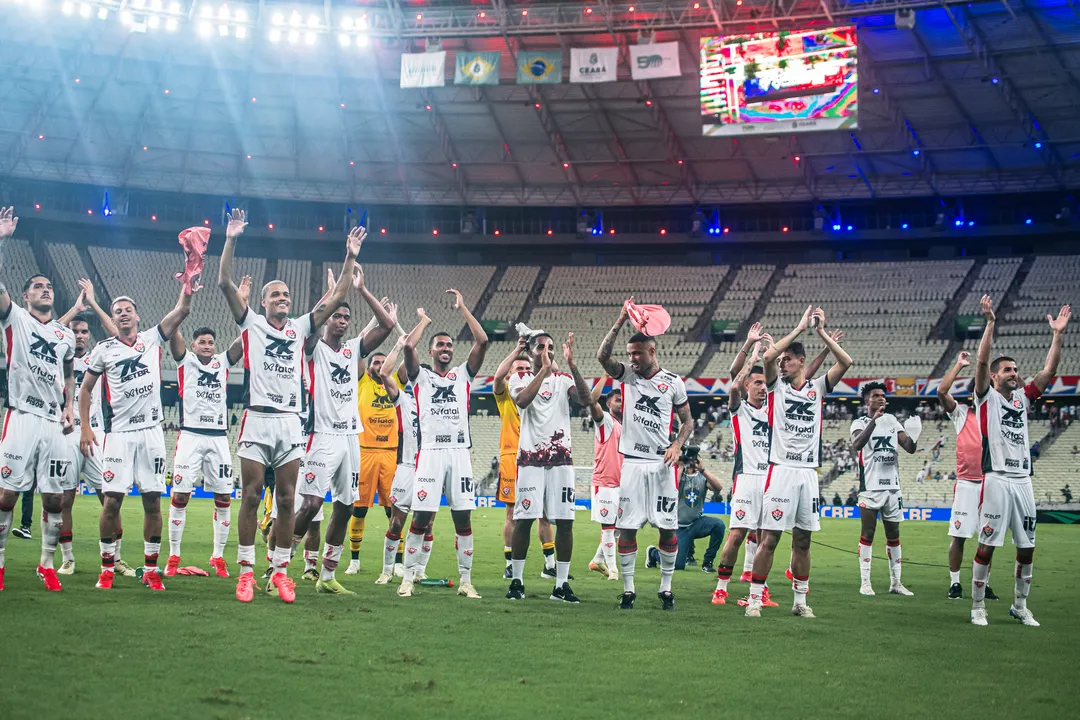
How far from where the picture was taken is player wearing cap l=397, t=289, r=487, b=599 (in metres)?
10.7

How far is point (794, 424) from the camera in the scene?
1016 centimetres

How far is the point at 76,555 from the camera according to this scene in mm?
13031

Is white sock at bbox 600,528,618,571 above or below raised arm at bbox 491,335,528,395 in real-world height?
below

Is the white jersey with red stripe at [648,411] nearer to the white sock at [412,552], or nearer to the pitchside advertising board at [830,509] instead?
the white sock at [412,552]

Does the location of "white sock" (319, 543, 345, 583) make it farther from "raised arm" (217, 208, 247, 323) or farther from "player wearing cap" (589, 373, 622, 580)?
"player wearing cap" (589, 373, 622, 580)

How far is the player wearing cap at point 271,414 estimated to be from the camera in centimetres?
939

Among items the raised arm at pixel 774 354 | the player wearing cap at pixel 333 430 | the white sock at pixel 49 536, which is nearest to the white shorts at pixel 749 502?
the raised arm at pixel 774 354

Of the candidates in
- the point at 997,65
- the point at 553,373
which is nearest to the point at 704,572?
the point at 553,373

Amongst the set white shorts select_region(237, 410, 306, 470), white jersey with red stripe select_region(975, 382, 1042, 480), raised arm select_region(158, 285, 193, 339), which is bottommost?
white shorts select_region(237, 410, 306, 470)

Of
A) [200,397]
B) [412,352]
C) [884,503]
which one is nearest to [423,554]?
[412,352]

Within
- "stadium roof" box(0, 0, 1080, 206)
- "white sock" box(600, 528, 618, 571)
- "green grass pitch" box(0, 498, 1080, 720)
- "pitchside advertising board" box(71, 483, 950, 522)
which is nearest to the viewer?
"green grass pitch" box(0, 498, 1080, 720)

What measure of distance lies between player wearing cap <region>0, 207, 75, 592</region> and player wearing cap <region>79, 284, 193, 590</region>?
2.39 ft

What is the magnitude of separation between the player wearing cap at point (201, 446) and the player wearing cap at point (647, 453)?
4825 millimetres

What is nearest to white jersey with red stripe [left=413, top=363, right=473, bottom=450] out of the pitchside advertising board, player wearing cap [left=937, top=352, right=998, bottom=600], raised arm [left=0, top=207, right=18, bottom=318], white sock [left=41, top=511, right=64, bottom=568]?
white sock [left=41, top=511, right=64, bottom=568]
